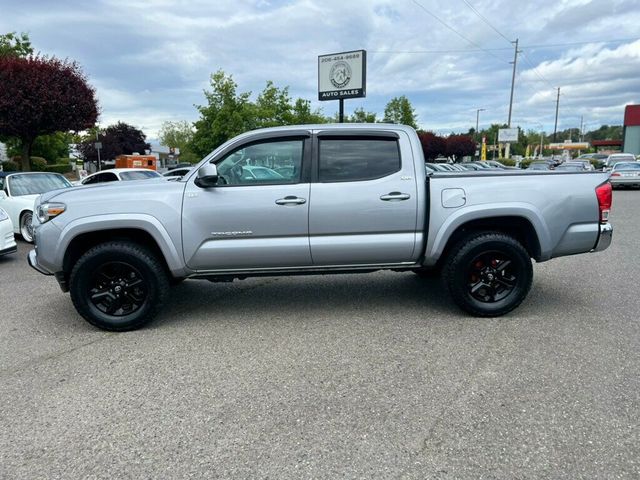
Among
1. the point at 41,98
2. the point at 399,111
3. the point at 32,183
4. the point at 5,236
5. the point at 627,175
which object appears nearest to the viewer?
the point at 5,236

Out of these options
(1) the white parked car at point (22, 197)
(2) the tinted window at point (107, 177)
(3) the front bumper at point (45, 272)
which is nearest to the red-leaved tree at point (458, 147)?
(2) the tinted window at point (107, 177)

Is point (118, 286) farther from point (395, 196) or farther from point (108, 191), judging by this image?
point (395, 196)

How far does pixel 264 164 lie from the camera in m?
4.61

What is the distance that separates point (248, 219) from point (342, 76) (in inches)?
629

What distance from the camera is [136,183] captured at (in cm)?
464

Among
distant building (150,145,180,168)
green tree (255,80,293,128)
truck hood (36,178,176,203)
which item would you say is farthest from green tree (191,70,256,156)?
distant building (150,145,180,168)

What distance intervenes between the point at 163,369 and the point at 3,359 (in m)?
1.44

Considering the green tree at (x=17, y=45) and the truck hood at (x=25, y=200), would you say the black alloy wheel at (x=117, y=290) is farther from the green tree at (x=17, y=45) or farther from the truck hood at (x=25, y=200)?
the green tree at (x=17, y=45)

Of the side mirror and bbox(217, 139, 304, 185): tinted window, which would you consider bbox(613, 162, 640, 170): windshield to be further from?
the side mirror

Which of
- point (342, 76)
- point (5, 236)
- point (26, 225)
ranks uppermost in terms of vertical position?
point (342, 76)

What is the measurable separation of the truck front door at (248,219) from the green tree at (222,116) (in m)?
28.7

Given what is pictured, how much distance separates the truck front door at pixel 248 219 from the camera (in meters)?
4.32

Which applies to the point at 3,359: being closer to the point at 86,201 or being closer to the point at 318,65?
the point at 86,201

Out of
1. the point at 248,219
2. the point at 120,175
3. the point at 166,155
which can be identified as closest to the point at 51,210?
the point at 248,219
